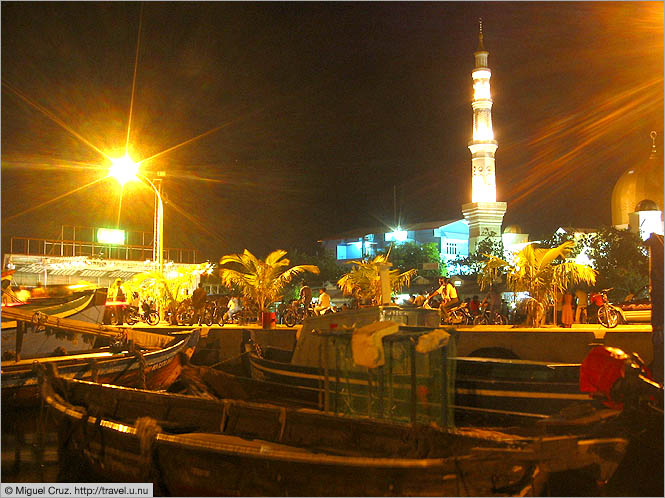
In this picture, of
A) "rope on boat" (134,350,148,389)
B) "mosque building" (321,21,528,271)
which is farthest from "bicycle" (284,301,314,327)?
"mosque building" (321,21,528,271)

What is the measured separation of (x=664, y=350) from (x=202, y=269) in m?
20.5

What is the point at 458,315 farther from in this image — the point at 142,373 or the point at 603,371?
the point at 603,371

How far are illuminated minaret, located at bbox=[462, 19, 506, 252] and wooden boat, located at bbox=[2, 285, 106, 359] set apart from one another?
42908 mm

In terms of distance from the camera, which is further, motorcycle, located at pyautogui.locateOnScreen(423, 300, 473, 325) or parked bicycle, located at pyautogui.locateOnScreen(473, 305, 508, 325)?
parked bicycle, located at pyautogui.locateOnScreen(473, 305, 508, 325)

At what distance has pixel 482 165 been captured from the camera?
6097 centimetres

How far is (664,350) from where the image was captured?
830 centimetres

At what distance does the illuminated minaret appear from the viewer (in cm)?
5972

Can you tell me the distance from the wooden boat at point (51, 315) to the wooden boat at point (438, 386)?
9.25 metres

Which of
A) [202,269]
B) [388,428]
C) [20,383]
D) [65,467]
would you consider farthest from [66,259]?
[388,428]

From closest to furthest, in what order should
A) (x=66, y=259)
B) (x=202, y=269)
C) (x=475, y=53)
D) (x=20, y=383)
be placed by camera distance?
(x=20, y=383)
(x=202, y=269)
(x=66, y=259)
(x=475, y=53)

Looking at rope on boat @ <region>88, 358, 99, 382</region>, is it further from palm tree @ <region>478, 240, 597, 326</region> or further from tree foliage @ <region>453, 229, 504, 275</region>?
tree foliage @ <region>453, 229, 504, 275</region>

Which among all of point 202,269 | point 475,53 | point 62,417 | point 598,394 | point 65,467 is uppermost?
point 475,53

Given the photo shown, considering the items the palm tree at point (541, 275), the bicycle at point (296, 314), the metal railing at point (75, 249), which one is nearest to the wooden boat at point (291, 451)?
the palm tree at point (541, 275)

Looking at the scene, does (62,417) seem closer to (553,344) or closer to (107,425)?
(107,425)
